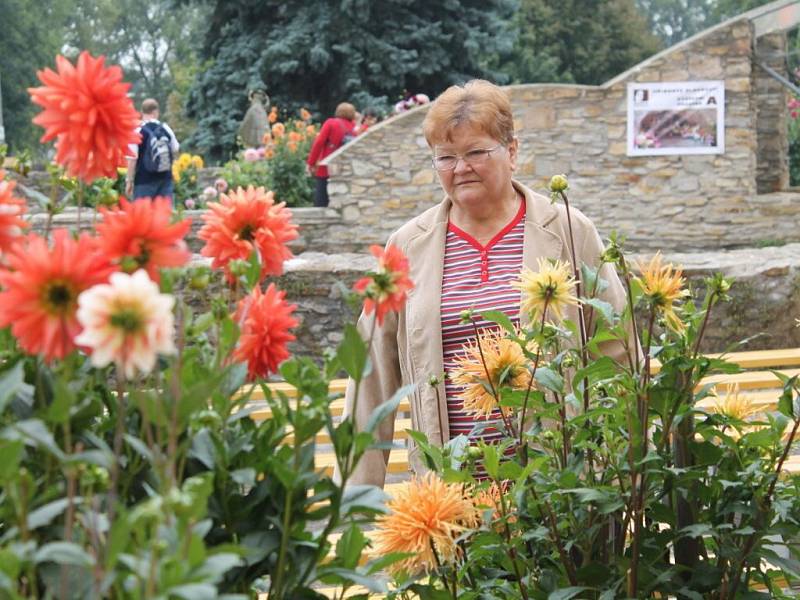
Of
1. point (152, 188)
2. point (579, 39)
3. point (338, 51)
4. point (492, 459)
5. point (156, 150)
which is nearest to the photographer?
point (492, 459)

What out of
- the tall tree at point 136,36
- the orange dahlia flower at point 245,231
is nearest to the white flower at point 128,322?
the orange dahlia flower at point 245,231

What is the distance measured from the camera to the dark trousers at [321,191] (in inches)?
489

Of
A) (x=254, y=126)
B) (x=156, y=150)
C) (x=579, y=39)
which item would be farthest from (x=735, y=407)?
(x=579, y=39)

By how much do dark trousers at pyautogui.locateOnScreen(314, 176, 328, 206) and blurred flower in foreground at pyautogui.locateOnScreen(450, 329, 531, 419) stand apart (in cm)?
1044

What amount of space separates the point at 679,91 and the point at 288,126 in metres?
4.56

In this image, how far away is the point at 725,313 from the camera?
7.53 m

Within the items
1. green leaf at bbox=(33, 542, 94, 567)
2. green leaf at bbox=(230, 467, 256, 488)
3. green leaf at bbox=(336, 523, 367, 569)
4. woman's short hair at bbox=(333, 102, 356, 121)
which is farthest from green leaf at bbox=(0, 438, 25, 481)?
woman's short hair at bbox=(333, 102, 356, 121)

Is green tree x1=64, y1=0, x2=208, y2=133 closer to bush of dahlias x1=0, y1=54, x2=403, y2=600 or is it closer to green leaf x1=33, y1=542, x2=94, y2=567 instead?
bush of dahlias x1=0, y1=54, x2=403, y2=600

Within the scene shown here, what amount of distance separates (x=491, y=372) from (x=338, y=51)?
16.9 meters

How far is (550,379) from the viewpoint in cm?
185

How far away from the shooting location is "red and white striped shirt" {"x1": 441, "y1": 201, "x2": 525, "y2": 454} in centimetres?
290

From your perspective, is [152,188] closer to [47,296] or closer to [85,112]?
[85,112]

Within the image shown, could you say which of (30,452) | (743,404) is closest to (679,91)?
(743,404)

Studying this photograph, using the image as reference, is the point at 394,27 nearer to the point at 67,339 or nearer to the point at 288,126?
the point at 288,126
